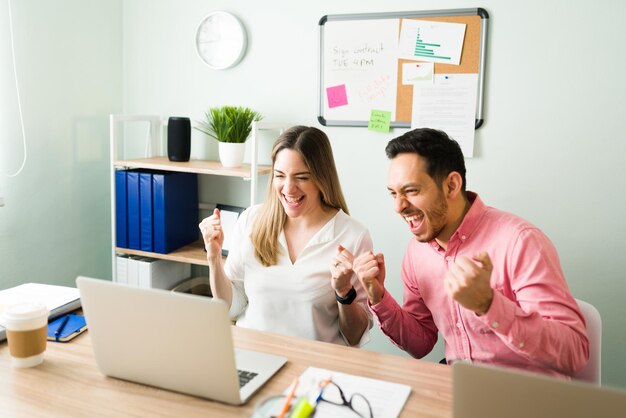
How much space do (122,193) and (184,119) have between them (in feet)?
1.47

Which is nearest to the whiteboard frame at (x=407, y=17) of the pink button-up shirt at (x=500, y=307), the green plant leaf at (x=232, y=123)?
the green plant leaf at (x=232, y=123)

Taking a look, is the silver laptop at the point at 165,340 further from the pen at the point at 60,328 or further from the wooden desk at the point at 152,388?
the pen at the point at 60,328

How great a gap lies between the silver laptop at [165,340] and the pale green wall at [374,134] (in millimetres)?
1543

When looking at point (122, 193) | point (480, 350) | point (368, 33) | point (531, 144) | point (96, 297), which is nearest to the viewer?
point (96, 297)

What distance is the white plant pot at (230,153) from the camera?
2.65 m

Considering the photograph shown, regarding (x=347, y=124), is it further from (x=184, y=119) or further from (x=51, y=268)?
(x=51, y=268)

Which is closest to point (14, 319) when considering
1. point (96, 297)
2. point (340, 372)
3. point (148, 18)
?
point (96, 297)

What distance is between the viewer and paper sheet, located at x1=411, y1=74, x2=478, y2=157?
2412 millimetres

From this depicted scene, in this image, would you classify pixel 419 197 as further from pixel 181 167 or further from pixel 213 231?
pixel 181 167

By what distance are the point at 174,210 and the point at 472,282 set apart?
1.83 metres

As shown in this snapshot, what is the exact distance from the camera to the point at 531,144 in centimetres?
236

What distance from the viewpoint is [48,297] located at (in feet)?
5.43

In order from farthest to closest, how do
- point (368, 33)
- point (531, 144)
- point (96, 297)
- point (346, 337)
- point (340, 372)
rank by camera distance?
point (368, 33), point (531, 144), point (346, 337), point (340, 372), point (96, 297)

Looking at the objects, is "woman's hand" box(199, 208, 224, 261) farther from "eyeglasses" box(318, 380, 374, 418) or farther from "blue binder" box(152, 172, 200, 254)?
"blue binder" box(152, 172, 200, 254)
